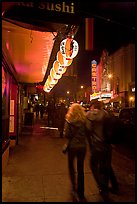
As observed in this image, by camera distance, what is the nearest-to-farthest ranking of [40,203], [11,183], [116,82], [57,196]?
[40,203] → [57,196] → [11,183] → [116,82]

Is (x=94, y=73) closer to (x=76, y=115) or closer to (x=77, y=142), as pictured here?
(x=76, y=115)

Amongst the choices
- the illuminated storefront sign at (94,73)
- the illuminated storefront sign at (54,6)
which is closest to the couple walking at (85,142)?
the illuminated storefront sign at (54,6)

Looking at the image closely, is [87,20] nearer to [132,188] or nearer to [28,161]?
[132,188]

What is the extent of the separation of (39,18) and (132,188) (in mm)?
4362

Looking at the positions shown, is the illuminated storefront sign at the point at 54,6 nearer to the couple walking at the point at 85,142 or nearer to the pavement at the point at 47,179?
the couple walking at the point at 85,142

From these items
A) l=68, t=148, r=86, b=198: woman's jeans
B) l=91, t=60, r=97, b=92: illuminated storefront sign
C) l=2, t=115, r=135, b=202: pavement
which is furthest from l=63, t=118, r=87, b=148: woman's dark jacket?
l=91, t=60, r=97, b=92: illuminated storefront sign

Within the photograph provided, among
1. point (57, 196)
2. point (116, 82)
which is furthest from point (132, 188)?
point (116, 82)

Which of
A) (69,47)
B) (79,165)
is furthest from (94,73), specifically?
(79,165)

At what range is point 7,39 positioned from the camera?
6.56 meters

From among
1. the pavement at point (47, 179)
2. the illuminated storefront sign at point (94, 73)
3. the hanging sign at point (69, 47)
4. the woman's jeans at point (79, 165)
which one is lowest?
Result: the pavement at point (47, 179)

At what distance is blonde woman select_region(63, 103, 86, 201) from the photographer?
16.4ft

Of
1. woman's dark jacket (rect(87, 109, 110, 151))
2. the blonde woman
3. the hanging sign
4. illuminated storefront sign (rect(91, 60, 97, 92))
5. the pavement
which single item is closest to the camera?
the pavement

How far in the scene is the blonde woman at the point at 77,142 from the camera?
197 inches

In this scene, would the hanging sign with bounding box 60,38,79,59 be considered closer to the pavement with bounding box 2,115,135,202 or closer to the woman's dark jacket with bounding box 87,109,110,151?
the pavement with bounding box 2,115,135,202
